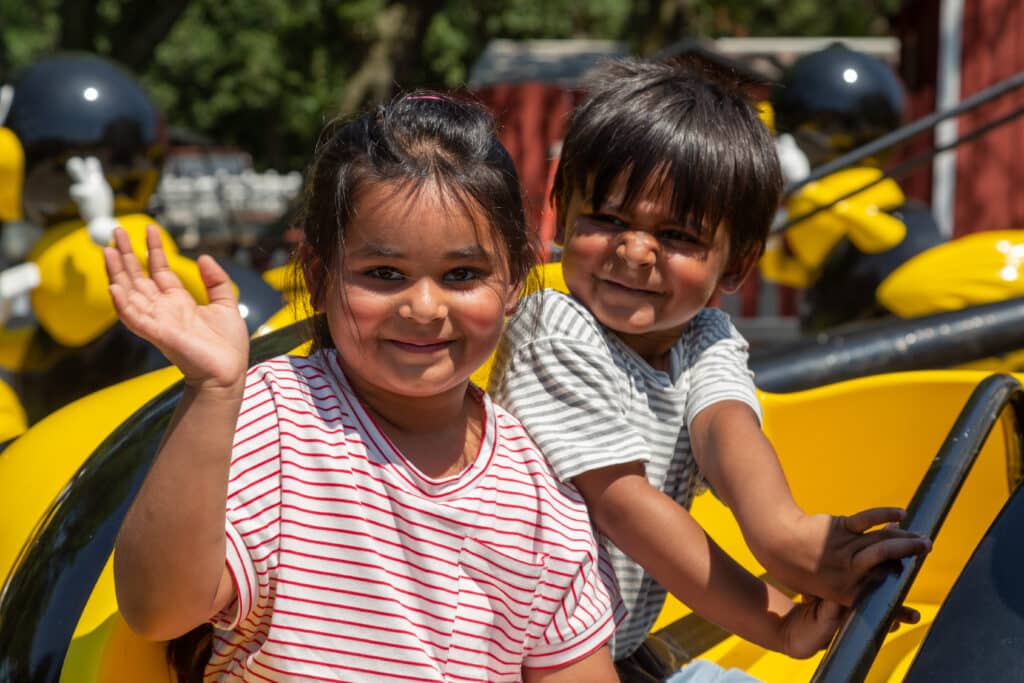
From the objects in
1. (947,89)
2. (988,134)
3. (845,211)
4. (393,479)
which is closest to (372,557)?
(393,479)

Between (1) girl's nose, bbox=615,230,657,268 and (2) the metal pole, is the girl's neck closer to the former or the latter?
(1) girl's nose, bbox=615,230,657,268

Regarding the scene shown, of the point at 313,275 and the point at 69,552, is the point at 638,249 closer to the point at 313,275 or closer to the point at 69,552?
the point at 313,275

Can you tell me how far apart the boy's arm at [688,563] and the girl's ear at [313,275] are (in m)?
0.30

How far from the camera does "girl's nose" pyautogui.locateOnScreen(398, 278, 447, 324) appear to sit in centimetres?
96

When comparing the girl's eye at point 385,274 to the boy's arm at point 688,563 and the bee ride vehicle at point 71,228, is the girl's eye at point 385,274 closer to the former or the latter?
the boy's arm at point 688,563

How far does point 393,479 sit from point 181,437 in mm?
217

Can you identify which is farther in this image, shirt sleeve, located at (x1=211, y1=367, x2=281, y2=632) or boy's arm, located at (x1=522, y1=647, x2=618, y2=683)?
boy's arm, located at (x1=522, y1=647, x2=618, y2=683)

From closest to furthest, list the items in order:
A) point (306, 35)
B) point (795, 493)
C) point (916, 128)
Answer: point (795, 493)
point (916, 128)
point (306, 35)

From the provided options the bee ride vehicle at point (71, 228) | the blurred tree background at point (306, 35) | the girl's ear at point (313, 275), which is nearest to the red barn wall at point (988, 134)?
the blurred tree background at point (306, 35)

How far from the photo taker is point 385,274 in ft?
3.21

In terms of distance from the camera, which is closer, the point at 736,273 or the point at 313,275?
the point at 313,275

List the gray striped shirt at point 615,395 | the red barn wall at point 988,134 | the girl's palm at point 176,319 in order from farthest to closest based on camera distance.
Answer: the red barn wall at point 988,134
the gray striped shirt at point 615,395
the girl's palm at point 176,319

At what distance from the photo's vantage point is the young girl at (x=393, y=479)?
3.05ft

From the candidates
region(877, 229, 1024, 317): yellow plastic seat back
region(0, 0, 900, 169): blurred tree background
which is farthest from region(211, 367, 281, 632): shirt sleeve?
region(0, 0, 900, 169): blurred tree background
